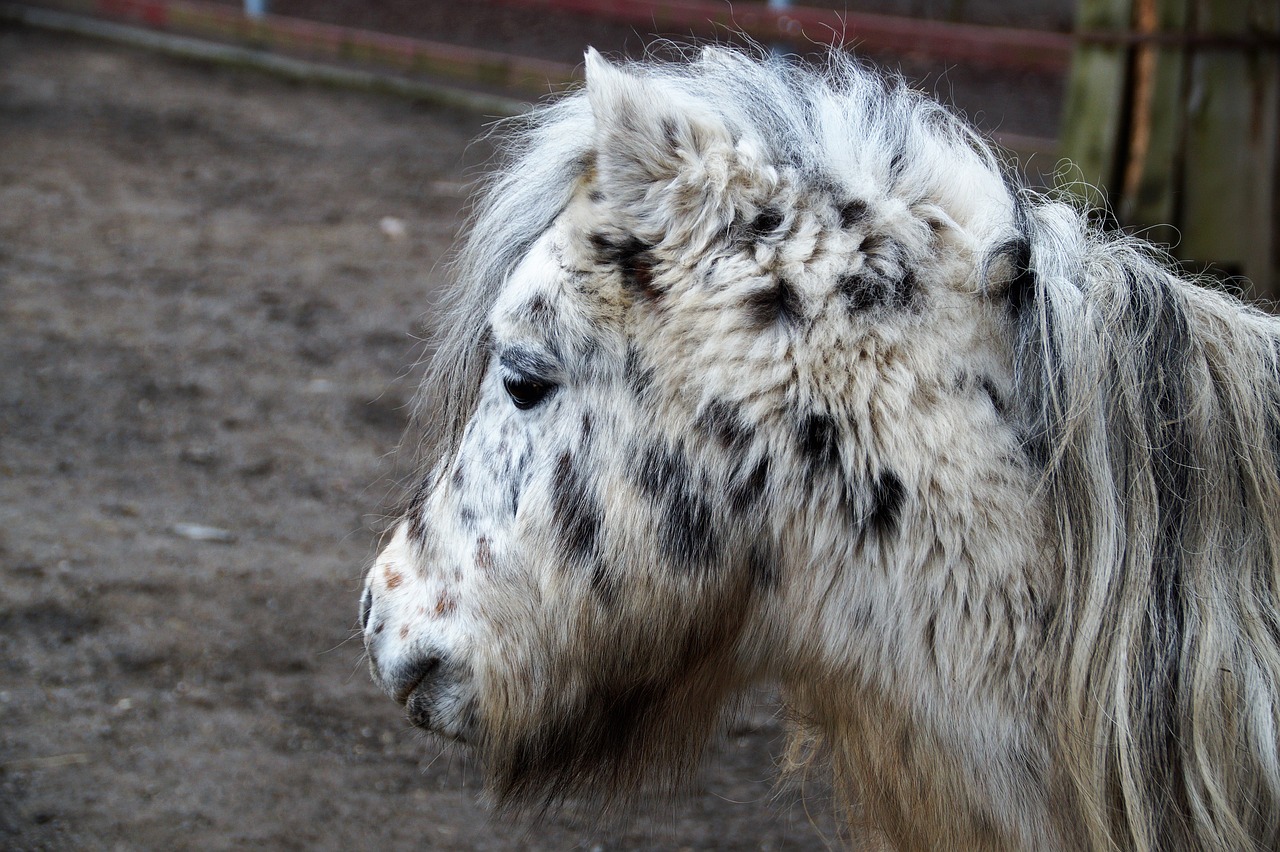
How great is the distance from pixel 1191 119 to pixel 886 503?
13.9 feet

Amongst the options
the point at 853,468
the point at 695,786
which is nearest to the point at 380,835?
the point at 695,786

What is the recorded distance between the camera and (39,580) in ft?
12.4

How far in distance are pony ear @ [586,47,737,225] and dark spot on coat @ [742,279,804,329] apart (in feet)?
0.51

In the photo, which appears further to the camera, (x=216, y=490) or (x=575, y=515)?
(x=216, y=490)

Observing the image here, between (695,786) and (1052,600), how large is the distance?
179 centimetres

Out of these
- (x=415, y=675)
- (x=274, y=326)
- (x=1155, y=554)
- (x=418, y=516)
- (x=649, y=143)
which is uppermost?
(x=649, y=143)

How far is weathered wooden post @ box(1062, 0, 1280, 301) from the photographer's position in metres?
5.03

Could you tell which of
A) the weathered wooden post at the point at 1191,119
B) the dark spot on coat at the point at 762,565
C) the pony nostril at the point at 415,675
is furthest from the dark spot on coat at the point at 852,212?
the weathered wooden post at the point at 1191,119

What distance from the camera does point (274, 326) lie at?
579 cm

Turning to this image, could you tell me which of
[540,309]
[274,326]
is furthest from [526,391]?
[274,326]

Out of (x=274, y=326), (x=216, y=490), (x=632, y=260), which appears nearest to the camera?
(x=632, y=260)

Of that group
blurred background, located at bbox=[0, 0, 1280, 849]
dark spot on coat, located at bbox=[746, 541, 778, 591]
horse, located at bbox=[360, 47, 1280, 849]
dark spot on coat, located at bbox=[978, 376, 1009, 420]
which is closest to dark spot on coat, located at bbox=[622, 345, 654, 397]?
horse, located at bbox=[360, 47, 1280, 849]

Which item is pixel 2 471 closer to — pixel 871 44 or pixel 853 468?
pixel 853 468

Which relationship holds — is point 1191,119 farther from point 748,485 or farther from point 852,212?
point 748,485
